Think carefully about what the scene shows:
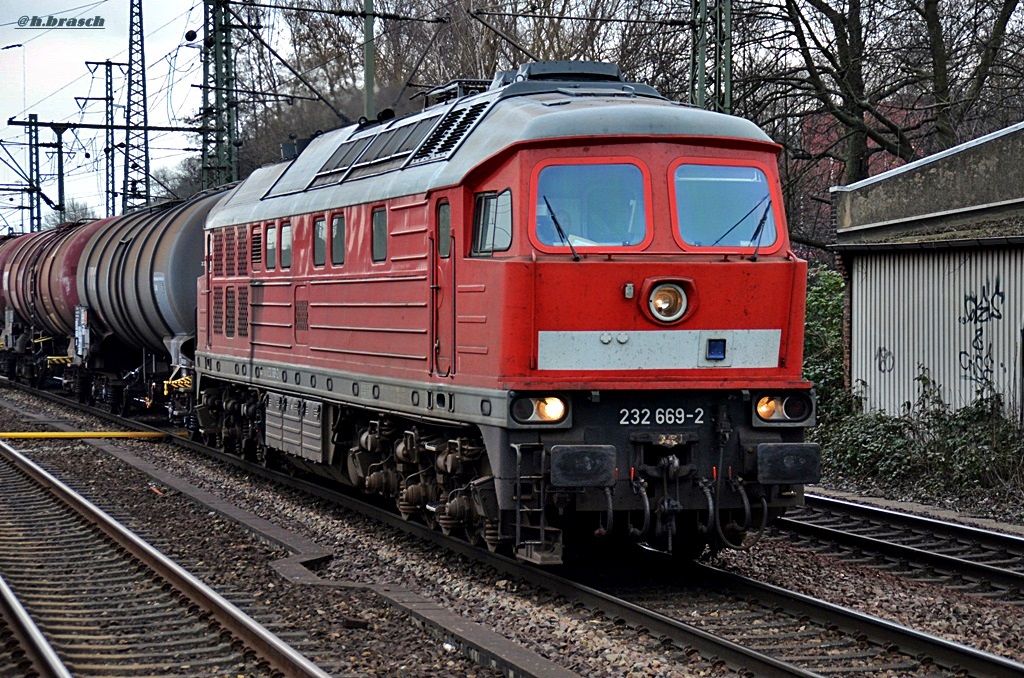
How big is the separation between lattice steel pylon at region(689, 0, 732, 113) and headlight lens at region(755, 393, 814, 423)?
9.34 meters

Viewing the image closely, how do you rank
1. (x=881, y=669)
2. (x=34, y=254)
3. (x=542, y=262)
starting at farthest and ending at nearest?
(x=34, y=254)
(x=542, y=262)
(x=881, y=669)

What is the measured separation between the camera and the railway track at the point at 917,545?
9.54m

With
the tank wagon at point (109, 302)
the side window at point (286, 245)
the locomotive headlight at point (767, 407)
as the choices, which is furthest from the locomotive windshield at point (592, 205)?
the tank wagon at point (109, 302)

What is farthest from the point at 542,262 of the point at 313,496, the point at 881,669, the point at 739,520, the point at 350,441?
the point at 313,496

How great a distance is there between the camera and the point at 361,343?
11.3 metres

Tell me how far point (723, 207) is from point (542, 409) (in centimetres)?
193

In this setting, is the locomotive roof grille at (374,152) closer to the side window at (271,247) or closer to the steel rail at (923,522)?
the side window at (271,247)

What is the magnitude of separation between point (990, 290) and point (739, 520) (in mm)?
6530

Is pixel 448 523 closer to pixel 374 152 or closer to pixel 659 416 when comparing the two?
pixel 659 416

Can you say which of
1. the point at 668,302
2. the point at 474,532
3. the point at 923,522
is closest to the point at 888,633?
the point at 668,302

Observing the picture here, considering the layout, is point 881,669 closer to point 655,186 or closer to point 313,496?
point 655,186

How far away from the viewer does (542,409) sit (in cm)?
876

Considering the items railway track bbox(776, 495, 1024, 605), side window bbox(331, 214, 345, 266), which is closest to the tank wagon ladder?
railway track bbox(776, 495, 1024, 605)

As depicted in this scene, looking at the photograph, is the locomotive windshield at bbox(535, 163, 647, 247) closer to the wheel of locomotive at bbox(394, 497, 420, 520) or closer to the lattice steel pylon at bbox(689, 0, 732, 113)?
the wheel of locomotive at bbox(394, 497, 420, 520)
